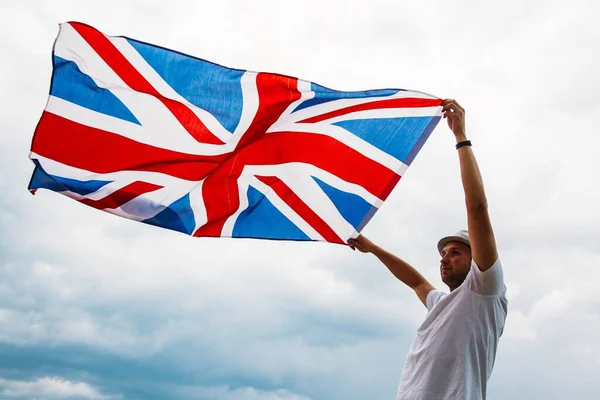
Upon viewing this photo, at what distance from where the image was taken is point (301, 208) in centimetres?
812

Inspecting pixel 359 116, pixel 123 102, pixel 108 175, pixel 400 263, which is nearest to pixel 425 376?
pixel 400 263

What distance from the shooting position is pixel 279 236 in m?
8.09

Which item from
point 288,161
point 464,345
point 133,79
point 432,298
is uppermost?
point 133,79

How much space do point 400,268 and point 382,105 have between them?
2007mm

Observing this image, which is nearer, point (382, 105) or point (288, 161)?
point (382, 105)

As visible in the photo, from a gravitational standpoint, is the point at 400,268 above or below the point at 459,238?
above

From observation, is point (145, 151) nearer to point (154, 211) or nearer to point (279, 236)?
point (154, 211)

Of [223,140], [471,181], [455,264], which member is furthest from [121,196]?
[471,181]

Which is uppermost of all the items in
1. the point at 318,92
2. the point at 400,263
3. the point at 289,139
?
the point at 318,92

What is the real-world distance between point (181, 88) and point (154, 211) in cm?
156

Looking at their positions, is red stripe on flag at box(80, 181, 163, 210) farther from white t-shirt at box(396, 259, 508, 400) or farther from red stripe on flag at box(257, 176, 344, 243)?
white t-shirt at box(396, 259, 508, 400)

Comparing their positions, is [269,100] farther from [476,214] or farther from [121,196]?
[476,214]

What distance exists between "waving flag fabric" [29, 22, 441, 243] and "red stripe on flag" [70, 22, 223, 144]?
0.5 inches

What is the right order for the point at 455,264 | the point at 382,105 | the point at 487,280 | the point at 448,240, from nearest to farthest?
the point at 487,280 < the point at 455,264 < the point at 448,240 < the point at 382,105
